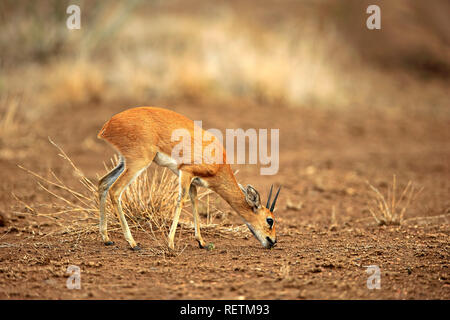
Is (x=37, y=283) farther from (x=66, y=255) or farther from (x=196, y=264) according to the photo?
(x=196, y=264)

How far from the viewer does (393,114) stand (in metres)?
14.3

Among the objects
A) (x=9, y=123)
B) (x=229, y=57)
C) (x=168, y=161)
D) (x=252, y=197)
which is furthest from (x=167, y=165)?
(x=229, y=57)

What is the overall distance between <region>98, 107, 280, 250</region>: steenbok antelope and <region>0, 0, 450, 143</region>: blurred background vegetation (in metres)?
6.39

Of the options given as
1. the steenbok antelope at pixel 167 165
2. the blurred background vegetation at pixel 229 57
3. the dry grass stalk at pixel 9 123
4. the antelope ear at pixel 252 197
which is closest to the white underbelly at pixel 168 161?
the steenbok antelope at pixel 167 165

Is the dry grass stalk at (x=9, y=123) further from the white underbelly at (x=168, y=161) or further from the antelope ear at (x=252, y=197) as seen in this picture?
the antelope ear at (x=252, y=197)

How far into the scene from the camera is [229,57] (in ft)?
47.1

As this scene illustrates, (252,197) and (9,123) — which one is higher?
(9,123)

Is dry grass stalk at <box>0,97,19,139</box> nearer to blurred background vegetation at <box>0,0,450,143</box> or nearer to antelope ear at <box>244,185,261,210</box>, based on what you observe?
blurred background vegetation at <box>0,0,450,143</box>

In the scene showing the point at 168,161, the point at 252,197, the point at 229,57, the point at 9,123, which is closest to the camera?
the point at 168,161

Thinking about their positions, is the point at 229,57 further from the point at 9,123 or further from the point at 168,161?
the point at 168,161

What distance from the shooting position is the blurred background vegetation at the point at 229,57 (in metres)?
13.1

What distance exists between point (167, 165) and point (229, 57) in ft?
31.8

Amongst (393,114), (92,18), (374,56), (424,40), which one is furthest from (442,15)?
(92,18)

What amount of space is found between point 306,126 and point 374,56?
7551 mm
